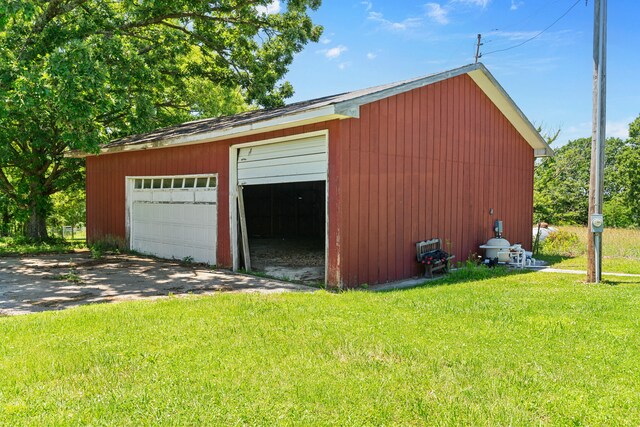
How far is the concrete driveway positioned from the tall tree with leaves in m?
2.62

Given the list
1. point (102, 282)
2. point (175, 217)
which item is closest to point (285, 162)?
point (102, 282)

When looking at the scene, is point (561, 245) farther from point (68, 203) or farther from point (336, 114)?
point (68, 203)

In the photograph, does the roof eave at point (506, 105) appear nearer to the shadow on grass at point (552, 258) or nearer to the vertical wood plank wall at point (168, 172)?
the shadow on grass at point (552, 258)

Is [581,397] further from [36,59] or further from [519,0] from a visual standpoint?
[519,0]

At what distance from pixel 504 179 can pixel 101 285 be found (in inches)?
357

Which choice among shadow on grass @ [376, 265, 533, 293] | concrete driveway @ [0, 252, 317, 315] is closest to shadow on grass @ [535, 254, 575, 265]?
shadow on grass @ [376, 265, 533, 293]

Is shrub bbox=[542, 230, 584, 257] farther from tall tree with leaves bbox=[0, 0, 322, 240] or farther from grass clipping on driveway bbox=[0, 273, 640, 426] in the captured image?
tall tree with leaves bbox=[0, 0, 322, 240]

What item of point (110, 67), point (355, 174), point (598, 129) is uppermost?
point (110, 67)

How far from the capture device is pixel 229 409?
272 centimetres

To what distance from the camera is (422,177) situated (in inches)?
335

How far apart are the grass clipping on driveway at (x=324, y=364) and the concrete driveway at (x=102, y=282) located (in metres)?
0.98

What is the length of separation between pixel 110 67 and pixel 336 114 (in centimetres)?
616

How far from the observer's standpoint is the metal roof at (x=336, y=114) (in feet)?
22.1

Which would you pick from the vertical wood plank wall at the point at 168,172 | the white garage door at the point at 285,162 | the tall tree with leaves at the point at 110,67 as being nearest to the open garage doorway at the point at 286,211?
the tall tree with leaves at the point at 110,67
